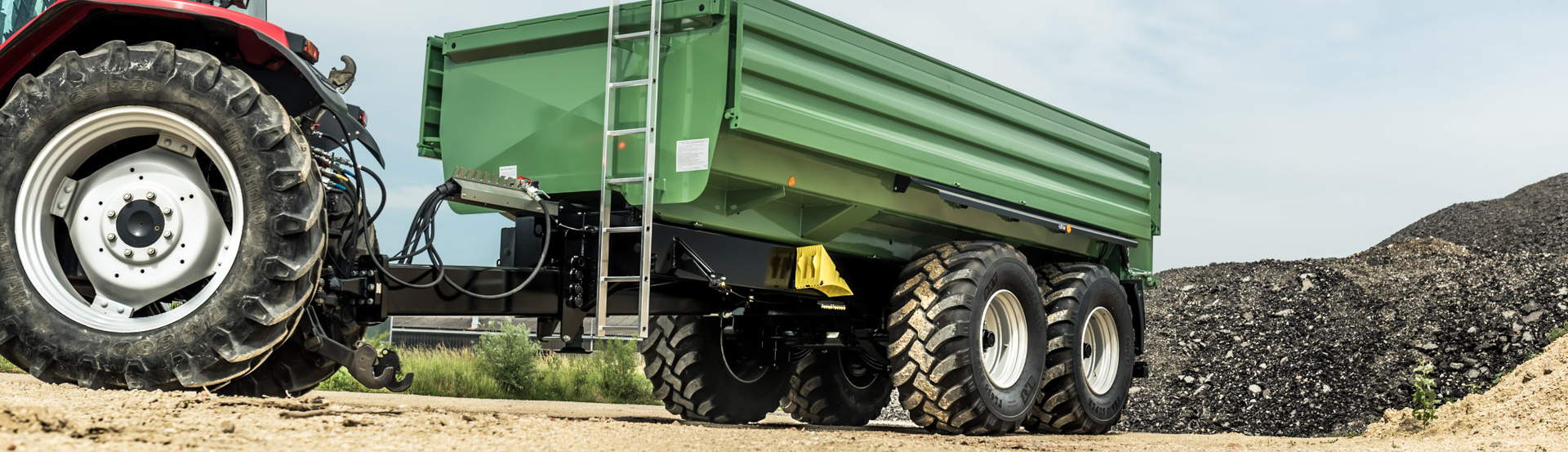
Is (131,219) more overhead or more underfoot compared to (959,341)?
more overhead

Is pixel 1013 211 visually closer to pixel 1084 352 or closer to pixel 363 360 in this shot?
pixel 1084 352

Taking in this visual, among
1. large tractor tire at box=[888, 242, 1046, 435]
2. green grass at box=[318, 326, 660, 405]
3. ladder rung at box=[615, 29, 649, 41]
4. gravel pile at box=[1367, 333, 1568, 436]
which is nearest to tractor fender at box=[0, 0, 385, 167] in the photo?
ladder rung at box=[615, 29, 649, 41]

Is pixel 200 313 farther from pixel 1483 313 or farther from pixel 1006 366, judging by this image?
pixel 1483 313

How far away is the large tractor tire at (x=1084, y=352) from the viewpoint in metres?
8.45

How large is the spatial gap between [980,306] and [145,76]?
452 centimetres

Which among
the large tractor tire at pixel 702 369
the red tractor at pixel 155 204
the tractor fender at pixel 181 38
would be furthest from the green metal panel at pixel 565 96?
the large tractor tire at pixel 702 369

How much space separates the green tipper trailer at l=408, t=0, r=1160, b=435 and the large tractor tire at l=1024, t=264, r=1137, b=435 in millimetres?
23

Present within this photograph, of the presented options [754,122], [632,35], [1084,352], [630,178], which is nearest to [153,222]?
[630,178]

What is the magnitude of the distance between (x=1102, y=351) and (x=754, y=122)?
457 centimetres

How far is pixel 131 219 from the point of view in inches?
189

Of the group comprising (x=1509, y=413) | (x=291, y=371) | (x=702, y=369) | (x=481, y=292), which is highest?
(x=481, y=292)

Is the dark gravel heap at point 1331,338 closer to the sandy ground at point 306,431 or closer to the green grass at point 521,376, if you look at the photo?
the green grass at point 521,376

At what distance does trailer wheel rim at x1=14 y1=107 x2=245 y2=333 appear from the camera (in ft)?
15.5

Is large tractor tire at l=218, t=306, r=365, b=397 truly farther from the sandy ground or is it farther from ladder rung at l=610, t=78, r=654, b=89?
ladder rung at l=610, t=78, r=654, b=89
